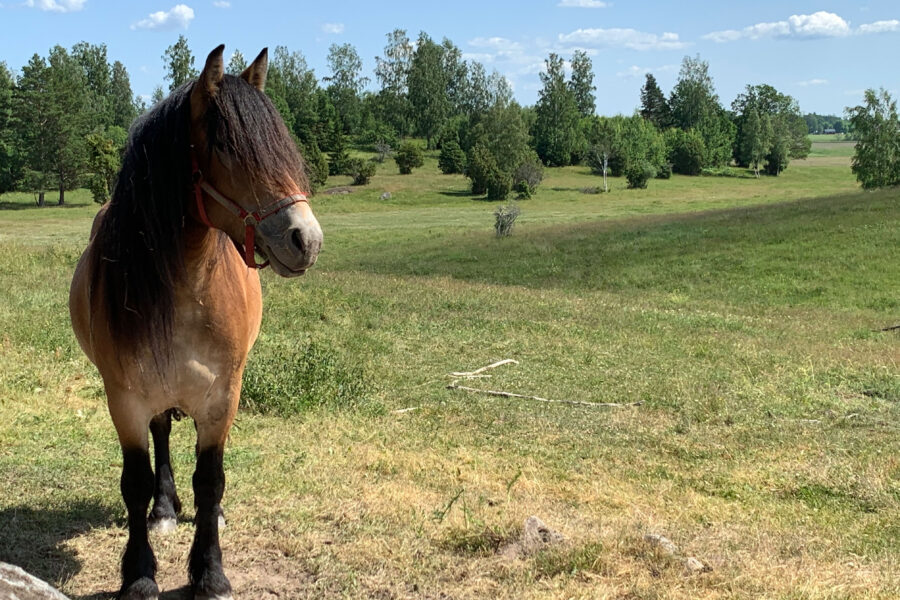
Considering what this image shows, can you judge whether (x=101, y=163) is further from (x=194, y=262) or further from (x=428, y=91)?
(x=194, y=262)

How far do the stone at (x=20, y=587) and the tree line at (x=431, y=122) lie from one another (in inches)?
2269

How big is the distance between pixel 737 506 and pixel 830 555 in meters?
1.25

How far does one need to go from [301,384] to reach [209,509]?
4.20 meters

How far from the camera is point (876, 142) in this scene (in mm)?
57500

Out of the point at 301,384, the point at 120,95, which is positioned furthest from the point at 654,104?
the point at 301,384

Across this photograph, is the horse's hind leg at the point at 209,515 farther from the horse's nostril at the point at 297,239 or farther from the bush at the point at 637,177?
the bush at the point at 637,177

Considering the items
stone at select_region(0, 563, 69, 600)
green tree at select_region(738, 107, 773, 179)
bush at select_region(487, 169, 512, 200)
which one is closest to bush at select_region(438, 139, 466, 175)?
bush at select_region(487, 169, 512, 200)

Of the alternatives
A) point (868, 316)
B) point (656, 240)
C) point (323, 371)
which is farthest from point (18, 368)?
point (656, 240)

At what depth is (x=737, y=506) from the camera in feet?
19.1

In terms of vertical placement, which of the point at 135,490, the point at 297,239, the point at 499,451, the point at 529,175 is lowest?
the point at 499,451

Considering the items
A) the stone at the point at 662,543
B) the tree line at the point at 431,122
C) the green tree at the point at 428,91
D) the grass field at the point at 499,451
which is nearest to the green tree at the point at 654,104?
the tree line at the point at 431,122

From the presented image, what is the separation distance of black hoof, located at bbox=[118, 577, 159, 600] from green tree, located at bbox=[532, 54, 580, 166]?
294ft

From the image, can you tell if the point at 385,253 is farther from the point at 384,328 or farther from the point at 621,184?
the point at 621,184

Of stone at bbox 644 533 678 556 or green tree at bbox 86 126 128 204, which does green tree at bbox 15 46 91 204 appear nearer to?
green tree at bbox 86 126 128 204
